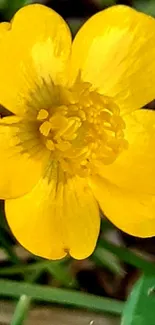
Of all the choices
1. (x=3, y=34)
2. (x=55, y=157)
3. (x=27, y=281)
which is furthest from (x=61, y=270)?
(x=3, y=34)

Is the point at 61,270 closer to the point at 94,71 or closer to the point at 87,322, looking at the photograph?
the point at 87,322

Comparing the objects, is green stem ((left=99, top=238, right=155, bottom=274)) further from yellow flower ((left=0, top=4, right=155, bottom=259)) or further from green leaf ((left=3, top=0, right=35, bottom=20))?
green leaf ((left=3, top=0, right=35, bottom=20))

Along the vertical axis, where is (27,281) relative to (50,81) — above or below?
below

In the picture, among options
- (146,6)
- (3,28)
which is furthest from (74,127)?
(146,6)

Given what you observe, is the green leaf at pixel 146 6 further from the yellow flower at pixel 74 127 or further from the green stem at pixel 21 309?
the green stem at pixel 21 309

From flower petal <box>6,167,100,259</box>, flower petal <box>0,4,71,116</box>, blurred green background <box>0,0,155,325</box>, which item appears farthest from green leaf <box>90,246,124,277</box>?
flower petal <box>0,4,71,116</box>

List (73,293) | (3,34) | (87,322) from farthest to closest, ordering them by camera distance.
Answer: (87,322) < (73,293) < (3,34)
